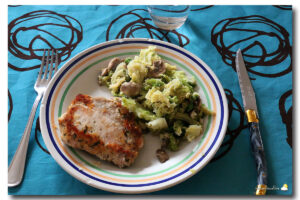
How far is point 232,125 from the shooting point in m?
3.10

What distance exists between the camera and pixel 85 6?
A: 411cm

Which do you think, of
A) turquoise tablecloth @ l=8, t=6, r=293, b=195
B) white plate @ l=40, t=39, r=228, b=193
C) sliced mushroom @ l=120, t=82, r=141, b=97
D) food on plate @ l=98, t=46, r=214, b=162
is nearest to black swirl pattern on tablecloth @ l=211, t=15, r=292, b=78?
turquoise tablecloth @ l=8, t=6, r=293, b=195

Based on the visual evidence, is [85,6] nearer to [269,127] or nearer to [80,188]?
[80,188]

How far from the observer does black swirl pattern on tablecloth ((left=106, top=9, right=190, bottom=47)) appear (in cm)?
381

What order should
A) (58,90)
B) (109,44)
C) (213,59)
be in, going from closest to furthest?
(58,90), (109,44), (213,59)

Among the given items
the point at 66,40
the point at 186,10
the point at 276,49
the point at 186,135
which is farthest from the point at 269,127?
the point at 66,40

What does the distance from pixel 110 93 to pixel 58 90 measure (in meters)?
0.54

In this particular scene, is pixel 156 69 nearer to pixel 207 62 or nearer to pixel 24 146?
pixel 207 62

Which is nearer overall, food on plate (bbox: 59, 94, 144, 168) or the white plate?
the white plate

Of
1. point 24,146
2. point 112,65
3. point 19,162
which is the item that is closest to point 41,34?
point 112,65

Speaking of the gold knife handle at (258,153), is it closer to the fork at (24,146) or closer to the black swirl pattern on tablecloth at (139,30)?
the black swirl pattern on tablecloth at (139,30)

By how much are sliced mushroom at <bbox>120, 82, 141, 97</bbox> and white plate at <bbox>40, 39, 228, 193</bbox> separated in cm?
31

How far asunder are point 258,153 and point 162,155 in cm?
90

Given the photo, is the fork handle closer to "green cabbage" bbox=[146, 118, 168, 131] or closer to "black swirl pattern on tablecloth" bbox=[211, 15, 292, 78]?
"green cabbage" bbox=[146, 118, 168, 131]
